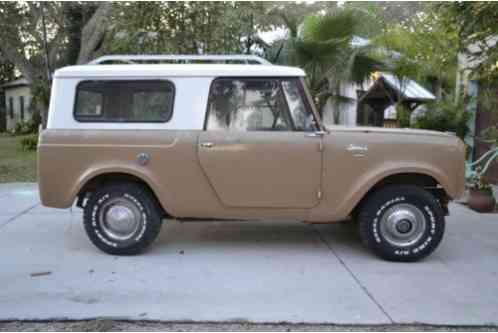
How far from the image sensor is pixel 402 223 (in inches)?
181

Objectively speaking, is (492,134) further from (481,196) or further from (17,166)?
(17,166)

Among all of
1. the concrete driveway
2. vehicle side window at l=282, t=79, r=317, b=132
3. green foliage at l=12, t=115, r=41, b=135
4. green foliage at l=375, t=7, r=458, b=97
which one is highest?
green foliage at l=375, t=7, r=458, b=97

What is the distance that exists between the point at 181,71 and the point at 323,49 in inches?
195

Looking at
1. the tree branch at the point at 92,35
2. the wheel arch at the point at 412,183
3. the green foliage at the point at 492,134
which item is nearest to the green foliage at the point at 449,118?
the green foliage at the point at 492,134

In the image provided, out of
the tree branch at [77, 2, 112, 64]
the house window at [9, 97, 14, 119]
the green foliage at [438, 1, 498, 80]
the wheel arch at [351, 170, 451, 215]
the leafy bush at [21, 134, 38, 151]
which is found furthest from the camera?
the house window at [9, 97, 14, 119]

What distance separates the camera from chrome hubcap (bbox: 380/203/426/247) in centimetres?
461

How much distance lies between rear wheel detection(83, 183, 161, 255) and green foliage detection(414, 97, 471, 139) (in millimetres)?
7268

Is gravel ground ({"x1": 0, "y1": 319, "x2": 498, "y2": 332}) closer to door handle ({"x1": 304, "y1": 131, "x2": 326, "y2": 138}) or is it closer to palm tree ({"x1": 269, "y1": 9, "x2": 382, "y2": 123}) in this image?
door handle ({"x1": 304, "y1": 131, "x2": 326, "y2": 138})

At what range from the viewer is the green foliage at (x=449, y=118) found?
952 centimetres

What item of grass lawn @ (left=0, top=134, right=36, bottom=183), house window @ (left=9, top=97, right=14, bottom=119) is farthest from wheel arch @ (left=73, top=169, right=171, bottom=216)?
house window @ (left=9, top=97, right=14, bottom=119)

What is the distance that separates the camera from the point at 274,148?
454cm

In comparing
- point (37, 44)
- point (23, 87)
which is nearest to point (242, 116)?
point (37, 44)

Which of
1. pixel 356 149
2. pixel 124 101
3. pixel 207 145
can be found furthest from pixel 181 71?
pixel 356 149

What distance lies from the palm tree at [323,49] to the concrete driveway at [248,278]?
4194mm
